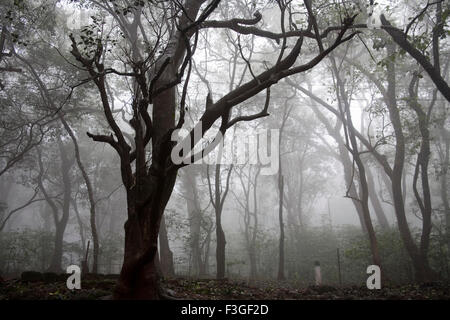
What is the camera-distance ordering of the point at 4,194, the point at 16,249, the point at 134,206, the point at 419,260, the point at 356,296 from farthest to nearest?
the point at 4,194, the point at 16,249, the point at 419,260, the point at 356,296, the point at 134,206

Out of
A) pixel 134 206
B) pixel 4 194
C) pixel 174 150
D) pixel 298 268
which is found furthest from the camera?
pixel 4 194

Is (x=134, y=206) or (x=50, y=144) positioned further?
(x=50, y=144)

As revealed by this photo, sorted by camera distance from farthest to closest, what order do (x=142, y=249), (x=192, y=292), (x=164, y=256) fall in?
(x=164, y=256) → (x=192, y=292) → (x=142, y=249)

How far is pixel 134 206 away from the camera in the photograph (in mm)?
4902

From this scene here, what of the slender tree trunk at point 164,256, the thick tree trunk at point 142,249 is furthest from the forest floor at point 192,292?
the slender tree trunk at point 164,256

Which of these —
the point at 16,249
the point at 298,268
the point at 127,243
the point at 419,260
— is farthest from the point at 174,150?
the point at 16,249

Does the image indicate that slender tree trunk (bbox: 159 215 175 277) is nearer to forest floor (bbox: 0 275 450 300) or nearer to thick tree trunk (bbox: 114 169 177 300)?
forest floor (bbox: 0 275 450 300)

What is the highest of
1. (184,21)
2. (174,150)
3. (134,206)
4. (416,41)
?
(184,21)

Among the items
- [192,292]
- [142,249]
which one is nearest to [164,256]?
[192,292]

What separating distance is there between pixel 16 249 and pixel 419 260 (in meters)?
21.7

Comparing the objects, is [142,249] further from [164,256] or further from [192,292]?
[164,256]

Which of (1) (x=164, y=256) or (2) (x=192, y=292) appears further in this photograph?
(1) (x=164, y=256)

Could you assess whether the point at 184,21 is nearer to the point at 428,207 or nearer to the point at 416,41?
the point at 416,41
